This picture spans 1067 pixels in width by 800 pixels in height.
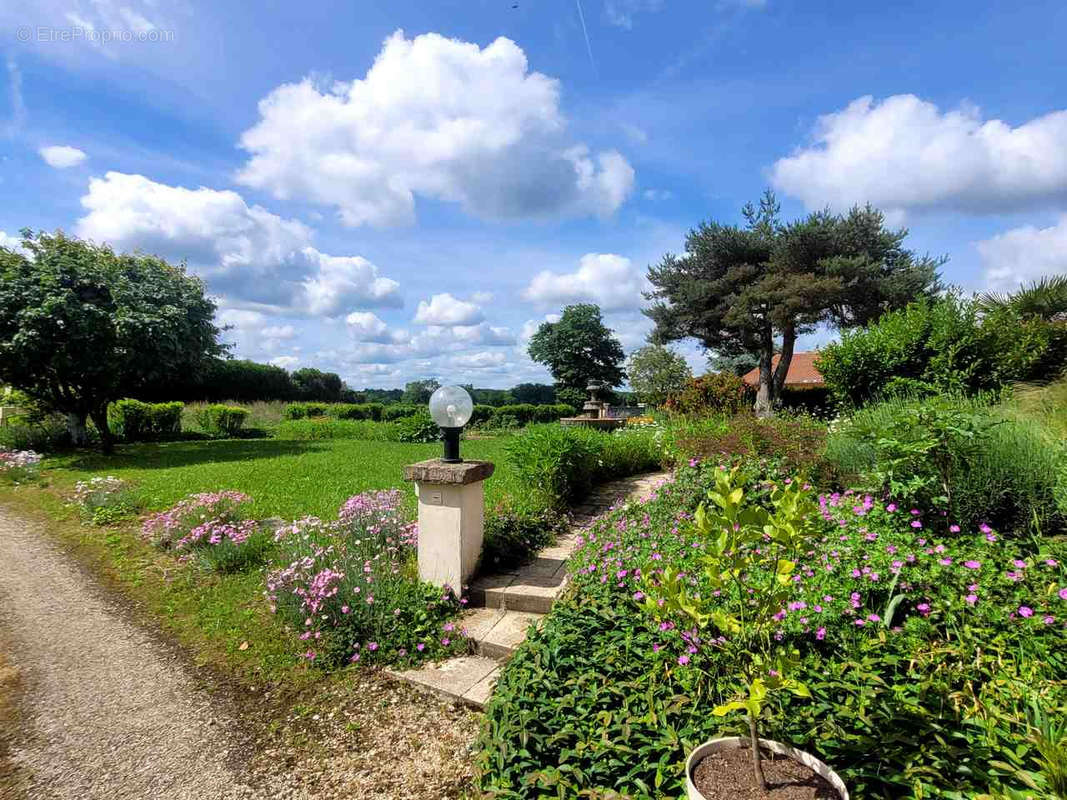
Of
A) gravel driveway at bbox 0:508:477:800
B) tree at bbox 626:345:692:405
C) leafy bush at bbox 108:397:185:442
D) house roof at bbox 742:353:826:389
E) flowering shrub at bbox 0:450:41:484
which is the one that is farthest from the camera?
house roof at bbox 742:353:826:389

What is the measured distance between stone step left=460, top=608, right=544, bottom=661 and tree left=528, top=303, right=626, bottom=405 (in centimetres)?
3279

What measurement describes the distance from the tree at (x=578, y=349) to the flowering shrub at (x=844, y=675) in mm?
33590

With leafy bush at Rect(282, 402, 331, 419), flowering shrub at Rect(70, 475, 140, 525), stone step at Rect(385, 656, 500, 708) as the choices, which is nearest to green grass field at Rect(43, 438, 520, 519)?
flowering shrub at Rect(70, 475, 140, 525)

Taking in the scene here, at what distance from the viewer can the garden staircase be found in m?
2.83

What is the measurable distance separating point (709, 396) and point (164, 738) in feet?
38.2

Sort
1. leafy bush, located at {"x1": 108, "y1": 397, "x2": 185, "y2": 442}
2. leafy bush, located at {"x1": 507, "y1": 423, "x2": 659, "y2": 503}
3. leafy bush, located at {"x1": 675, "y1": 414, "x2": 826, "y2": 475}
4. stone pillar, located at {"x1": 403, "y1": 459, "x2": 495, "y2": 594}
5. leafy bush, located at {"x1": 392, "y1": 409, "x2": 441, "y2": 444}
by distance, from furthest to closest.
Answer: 1. leafy bush, located at {"x1": 392, "y1": 409, "x2": 441, "y2": 444}
2. leafy bush, located at {"x1": 108, "y1": 397, "x2": 185, "y2": 442}
3. leafy bush, located at {"x1": 507, "y1": 423, "x2": 659, "y2": 503}
4. leafy bush, located at {"x1": 675, "y1": 414, "x2": 826, "y2": 475}
5. stone pillar, located at {"x1": 403, "y1": 459, "x2": 495, "y2": 594}

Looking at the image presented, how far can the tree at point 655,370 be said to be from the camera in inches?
967

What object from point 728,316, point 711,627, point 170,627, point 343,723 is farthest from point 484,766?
point 728,316

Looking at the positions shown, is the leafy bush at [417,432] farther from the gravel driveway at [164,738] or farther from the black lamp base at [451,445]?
the gravel driveway at [164,738]

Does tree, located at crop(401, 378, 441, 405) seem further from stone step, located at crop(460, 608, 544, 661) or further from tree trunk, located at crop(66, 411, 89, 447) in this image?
stone step, located at crop(460, 608, 544, 661)

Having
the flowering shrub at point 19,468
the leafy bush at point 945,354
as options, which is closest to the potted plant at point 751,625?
the leafy bush at point 945,354

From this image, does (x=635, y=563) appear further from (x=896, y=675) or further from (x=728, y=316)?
(x=728, y=316)

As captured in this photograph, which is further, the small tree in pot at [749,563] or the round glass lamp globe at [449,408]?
the round glass lamp globe at [449,408]

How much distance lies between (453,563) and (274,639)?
125cm
